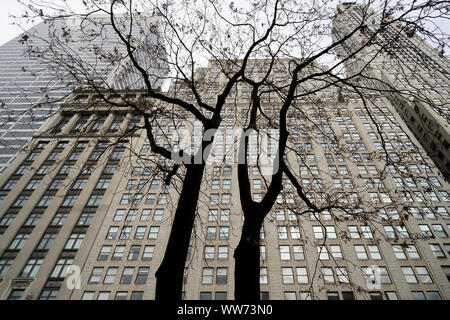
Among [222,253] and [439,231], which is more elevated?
[439,231]

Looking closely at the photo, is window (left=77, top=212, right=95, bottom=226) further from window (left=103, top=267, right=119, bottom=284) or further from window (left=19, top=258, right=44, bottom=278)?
window (left=103, top=267, right=119, bottom=284)

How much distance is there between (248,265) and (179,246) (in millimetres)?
1195

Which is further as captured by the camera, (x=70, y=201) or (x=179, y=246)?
(x=70, y=201)

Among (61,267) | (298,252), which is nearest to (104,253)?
(61,267)

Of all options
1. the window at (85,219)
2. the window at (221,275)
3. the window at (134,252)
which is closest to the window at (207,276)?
the window at (221,275)

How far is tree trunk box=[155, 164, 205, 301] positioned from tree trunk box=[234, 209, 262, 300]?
905 millimetres

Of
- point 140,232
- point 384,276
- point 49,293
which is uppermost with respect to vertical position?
point 140,232

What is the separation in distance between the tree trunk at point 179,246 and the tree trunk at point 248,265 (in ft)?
2.97

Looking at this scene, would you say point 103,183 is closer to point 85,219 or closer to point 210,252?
point 85,219

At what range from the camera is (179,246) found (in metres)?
4.05

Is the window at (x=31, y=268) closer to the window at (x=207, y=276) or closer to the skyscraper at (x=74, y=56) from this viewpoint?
the window at (x=207, y=276)

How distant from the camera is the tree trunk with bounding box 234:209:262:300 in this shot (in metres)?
3.51

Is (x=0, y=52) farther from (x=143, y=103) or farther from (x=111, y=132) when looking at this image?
(x=143, y=103)
